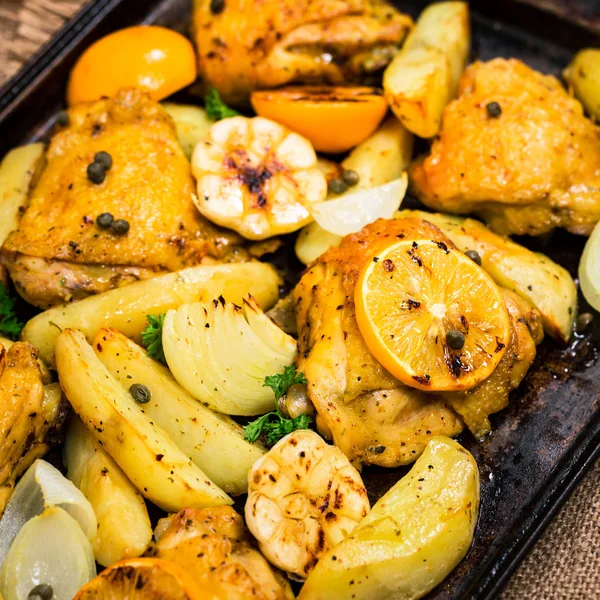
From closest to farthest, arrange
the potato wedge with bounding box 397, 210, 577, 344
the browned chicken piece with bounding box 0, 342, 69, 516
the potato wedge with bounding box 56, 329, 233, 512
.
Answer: the potato wedge with bounding box 56, 329, 233, 512
the browned chicken piece with bounding box 0, 342, 69, 516
the potato wedge with bounding box 397, 210, 577, 344

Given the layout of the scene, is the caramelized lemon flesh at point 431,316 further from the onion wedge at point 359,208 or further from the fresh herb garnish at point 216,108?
the fresh herb garnish at point 216,108

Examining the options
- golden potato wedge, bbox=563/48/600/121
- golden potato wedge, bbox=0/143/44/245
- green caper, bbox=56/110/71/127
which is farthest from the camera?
golden potato wedge, bbox=563/48/600/121

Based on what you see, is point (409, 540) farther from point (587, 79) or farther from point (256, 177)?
point (587, 79)

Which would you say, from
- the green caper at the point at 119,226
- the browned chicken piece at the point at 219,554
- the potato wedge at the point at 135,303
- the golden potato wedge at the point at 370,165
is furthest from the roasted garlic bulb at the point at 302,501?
the green caper at the point at 119,226

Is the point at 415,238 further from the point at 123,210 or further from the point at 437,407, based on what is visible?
the point at 123,210

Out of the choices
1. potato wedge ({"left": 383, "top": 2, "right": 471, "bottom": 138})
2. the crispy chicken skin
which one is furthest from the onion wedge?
potato wedge ({"left": 383, "top": 2, "right": 471, "bottom": 138})

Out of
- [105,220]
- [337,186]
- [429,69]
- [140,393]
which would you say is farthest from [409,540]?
[429,69]

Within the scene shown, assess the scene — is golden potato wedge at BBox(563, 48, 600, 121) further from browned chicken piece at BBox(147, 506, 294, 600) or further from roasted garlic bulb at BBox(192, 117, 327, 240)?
browned chicken piece at BBox(147, 506, 294, 600)

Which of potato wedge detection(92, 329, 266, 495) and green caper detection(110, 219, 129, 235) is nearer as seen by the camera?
potato wedge detection(92, 329, 266, 495)
